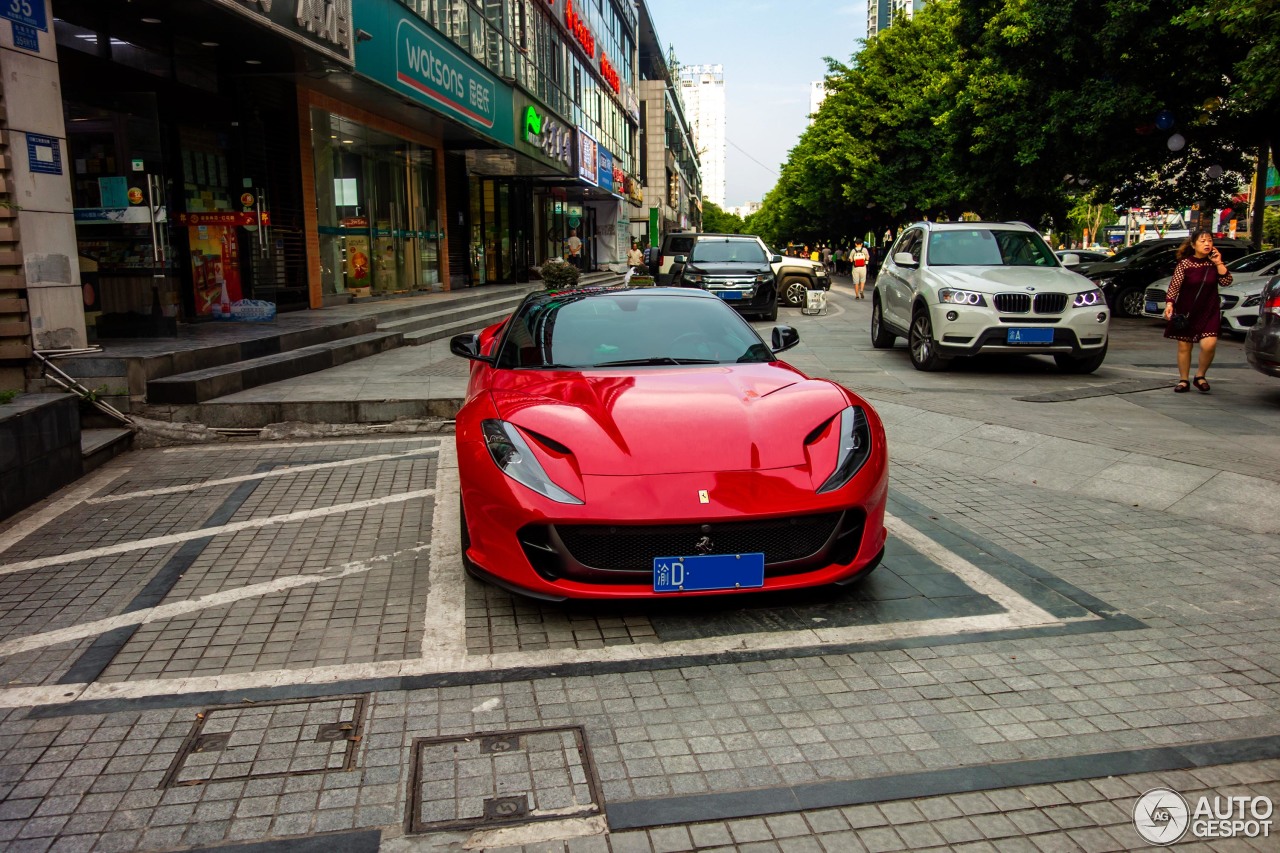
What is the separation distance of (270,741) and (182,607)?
4.80 feet

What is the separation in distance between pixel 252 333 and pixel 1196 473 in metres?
9.29

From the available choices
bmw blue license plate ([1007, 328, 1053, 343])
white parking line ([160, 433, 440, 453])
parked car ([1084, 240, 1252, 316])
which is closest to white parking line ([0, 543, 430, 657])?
white parking line ([160, 433, 440, 453])

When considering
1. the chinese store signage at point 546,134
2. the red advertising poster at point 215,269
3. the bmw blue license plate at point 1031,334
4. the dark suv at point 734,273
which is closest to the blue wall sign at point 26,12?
the red advertising poster at point 215,269

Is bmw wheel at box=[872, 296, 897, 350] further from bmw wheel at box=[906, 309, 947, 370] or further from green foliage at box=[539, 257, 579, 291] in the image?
green foliage at box=[539, 257, 579, 291]

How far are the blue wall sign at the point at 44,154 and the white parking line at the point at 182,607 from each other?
513cm

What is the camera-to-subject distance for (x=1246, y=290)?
1511cm

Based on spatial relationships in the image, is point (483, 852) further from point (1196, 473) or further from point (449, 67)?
point (449, 67)

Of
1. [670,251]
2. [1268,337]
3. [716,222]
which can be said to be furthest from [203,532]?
[716,222]

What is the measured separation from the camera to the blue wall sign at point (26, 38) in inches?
279

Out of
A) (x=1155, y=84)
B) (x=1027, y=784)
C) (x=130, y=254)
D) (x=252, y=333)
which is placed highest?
(x=1155, y=84)

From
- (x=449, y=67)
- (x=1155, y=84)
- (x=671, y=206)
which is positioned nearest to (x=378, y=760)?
(x=449, y=67)

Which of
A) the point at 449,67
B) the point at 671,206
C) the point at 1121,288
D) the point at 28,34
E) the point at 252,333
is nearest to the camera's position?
the point at 28,34

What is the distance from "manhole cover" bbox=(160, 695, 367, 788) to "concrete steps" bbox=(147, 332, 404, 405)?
214 inches

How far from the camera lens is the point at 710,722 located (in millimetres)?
3027
